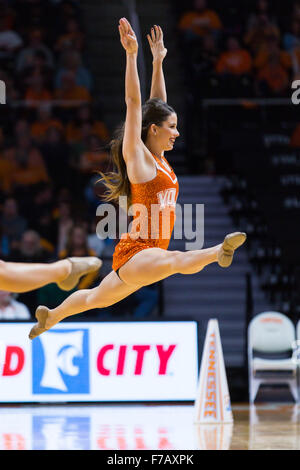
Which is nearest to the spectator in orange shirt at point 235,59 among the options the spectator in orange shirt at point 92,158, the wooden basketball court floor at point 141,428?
the spectator in orange shirt at point 92,158

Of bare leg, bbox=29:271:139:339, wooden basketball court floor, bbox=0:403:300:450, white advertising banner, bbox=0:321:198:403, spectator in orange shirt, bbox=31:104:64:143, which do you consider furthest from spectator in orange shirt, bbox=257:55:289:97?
bare leg, bbox=29:271:139:339

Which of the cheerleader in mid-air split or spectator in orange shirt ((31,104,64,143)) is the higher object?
spectator in orange shirt ((31,104,64,143))

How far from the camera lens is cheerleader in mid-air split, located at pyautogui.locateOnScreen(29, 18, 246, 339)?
17.1 ft

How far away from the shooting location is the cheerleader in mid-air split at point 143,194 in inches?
205

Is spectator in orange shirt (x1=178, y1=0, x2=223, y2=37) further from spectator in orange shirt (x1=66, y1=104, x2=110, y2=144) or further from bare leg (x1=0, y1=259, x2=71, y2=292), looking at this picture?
bare leg (x1=0, y1=259, x2=71, y2=292)

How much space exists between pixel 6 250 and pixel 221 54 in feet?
14.1

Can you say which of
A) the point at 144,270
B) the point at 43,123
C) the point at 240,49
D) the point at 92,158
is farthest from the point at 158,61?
the point at 240,49

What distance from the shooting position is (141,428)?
8.15 metres

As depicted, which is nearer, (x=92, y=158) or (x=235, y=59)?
(x=92, y=158)

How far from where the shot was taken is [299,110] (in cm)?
1232

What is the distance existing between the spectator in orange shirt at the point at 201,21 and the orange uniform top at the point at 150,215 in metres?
8.13

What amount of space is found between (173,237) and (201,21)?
371cm

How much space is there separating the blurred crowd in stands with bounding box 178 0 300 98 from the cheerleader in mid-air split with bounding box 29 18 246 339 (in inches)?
256

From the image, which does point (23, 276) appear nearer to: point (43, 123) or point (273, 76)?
point (43, 123)
